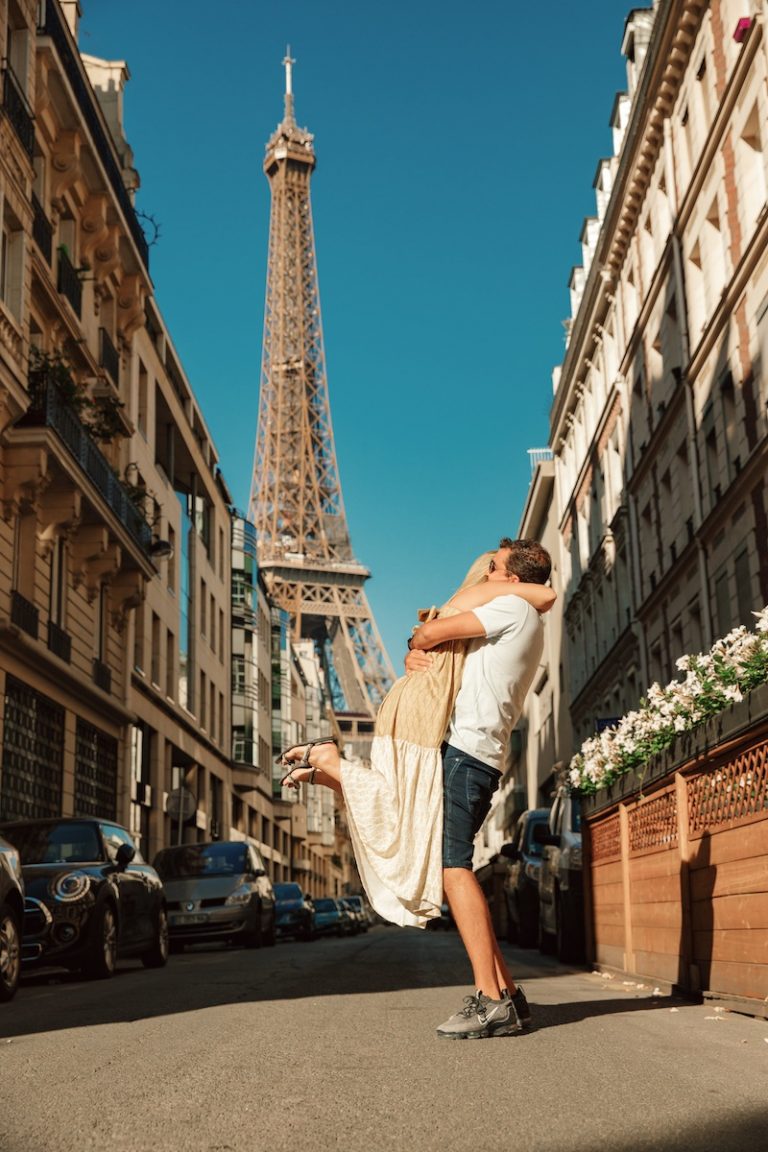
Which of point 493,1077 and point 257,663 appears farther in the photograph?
point 257,663

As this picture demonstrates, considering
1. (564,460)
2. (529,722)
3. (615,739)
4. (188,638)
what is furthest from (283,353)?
(615,739)

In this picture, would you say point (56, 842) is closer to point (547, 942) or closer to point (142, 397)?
point (547, 942)

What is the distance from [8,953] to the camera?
9.77 m

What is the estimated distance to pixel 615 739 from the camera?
10.2 metres

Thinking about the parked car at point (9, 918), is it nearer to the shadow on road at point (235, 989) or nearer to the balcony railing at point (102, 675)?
the shadow on road at point (235, 989)

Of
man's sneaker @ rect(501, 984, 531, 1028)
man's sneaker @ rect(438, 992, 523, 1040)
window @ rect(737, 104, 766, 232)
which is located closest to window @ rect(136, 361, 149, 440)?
window @ rect(737, 104, 766, 232)

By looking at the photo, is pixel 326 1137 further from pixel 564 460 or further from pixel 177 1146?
pixel 564 460

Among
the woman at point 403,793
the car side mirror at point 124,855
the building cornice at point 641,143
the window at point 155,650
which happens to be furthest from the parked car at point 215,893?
the building cornice at point 641,143

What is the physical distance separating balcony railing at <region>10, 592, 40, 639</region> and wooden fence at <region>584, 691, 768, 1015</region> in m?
13.7

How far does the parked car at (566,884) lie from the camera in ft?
44.6

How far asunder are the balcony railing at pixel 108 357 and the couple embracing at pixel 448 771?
1003 inches

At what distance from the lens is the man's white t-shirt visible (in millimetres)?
5785

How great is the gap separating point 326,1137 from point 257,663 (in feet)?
178

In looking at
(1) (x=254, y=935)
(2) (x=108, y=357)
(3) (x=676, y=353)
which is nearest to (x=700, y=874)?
(1) (x=254, y=935)
